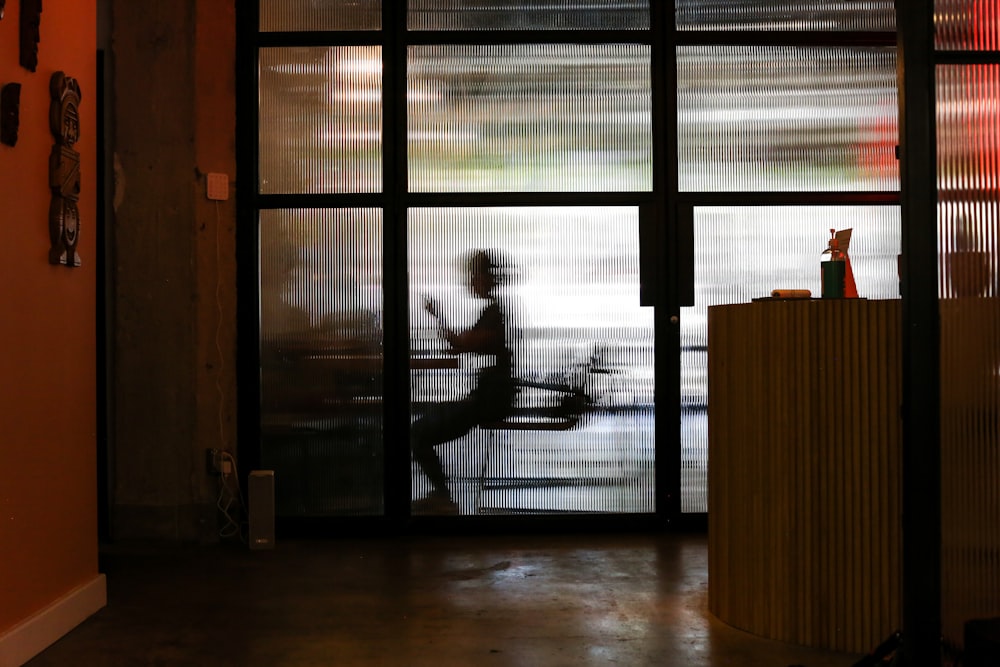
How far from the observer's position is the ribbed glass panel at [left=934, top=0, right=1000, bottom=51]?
234cm

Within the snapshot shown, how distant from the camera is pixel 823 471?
114 inches

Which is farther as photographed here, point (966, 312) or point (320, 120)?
point (320, 120)

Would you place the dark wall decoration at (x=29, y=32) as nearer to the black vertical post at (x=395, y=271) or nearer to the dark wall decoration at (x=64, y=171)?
the dark wall decoration at (x=64, y=171)

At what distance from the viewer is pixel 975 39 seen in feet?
7.72

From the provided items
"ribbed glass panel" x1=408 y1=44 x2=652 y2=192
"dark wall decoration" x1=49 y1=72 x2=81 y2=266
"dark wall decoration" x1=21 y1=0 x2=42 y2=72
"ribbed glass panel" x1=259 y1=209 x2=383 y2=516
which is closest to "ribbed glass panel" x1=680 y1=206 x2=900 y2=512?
"ribbed glass panel" x1=408 y1=44 x2=652 y2=192

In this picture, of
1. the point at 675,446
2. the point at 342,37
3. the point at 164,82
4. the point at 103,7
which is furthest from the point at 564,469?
the point at 103,7

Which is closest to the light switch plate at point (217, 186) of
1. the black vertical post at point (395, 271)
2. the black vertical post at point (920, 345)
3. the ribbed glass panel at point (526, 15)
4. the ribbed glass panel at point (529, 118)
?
the black vertical post at point (395, 271)

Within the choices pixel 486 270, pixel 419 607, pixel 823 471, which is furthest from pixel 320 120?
pixel 823 471

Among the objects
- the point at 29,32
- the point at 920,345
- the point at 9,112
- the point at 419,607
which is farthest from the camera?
the point at 419,607

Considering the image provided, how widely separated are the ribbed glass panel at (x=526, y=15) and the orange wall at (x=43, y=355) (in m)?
1.79

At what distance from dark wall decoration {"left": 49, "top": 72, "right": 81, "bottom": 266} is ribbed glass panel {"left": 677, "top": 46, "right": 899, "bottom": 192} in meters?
2.90

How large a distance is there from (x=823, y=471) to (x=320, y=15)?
3417 millimetres

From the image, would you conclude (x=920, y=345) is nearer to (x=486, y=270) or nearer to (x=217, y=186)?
(x=486, y=270)

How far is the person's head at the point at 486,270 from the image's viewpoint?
4.75 meters
